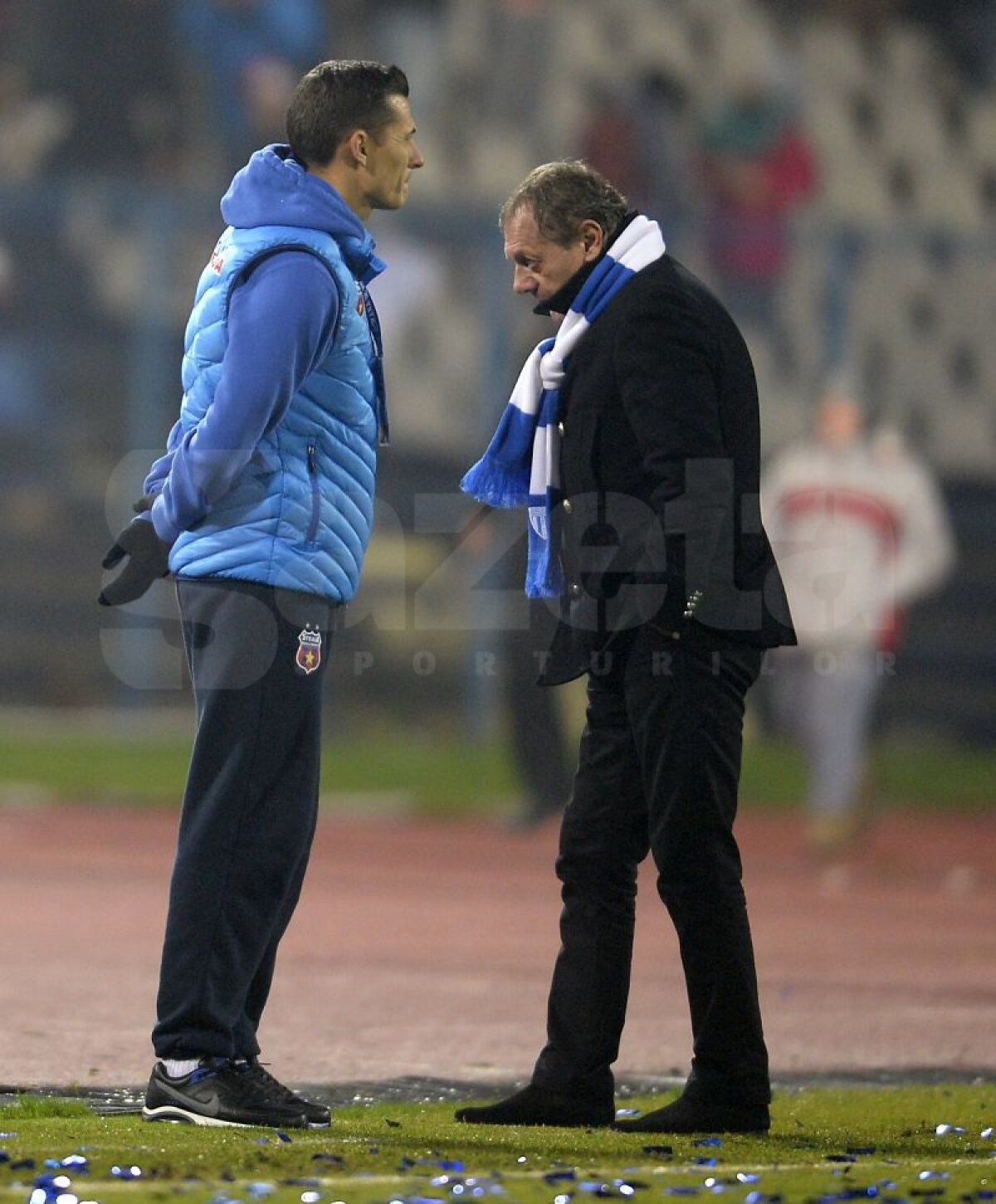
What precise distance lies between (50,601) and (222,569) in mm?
11256

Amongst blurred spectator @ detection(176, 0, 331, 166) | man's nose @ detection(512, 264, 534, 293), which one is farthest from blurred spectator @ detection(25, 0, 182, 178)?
man's nose @ detection(512, 264, 534, 293)

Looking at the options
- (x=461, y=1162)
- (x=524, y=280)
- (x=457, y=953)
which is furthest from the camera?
(x=457, y=953)

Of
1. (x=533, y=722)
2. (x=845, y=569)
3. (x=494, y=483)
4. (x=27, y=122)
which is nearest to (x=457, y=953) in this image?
(x=494, y=483)

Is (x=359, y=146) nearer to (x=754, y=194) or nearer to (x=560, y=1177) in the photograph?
(x=560, y=1177)

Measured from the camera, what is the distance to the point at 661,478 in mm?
5488

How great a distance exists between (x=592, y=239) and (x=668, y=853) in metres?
1.36

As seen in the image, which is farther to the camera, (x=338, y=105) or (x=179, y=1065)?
(x=338, y=105)

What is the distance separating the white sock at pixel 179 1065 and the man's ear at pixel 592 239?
1.94 meters

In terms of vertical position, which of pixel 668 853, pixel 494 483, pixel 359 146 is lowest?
pixel 668 853

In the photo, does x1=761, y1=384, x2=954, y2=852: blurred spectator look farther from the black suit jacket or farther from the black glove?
the black glove

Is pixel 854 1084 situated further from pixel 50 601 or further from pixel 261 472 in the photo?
pixel 50 601

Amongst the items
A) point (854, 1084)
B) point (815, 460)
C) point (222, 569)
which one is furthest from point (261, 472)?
point (815, 460)

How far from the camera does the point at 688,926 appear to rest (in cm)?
555

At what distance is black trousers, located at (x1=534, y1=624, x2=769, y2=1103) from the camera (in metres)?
5.50
